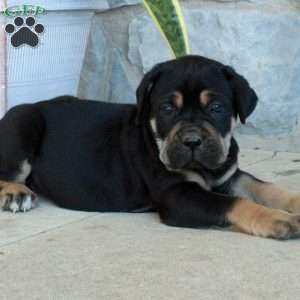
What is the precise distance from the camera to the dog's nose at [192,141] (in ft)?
11.7

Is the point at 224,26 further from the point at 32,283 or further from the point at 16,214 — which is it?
the point at 32,283

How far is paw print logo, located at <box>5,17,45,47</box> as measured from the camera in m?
5.41

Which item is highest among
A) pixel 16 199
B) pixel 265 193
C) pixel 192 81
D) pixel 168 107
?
pixel 192 81

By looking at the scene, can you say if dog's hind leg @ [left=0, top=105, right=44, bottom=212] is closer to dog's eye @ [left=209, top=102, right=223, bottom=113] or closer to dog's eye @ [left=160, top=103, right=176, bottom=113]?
dog's eye @ [left=160, top=103, right=176, bottom=113]

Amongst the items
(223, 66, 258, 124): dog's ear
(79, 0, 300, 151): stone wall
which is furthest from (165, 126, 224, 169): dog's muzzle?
(79, 0, 300, 151): stone wall

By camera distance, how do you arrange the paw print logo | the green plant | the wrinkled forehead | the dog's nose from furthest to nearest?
the paw print logo
the green plant
the wrinkled forehead
the dog's nose

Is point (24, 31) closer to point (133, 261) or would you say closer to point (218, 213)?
point (218, 213)

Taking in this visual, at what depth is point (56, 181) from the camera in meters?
4.19

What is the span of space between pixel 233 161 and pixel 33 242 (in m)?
1.17

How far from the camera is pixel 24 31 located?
→ 5.57 m

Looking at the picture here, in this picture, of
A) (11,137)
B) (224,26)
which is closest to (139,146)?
(11,137)

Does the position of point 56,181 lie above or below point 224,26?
below

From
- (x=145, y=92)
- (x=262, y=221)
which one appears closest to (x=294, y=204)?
(x=262, y=221)

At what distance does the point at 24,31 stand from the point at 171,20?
125 cm
